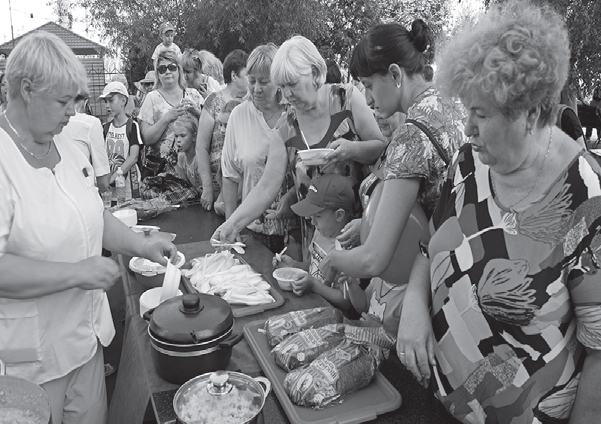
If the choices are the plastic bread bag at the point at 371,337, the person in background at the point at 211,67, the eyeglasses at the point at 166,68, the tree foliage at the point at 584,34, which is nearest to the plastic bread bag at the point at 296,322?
the plastic bread bag at the point at 371,337

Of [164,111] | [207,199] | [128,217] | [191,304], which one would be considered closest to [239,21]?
[164,111]

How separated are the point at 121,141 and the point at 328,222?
10.5 ft

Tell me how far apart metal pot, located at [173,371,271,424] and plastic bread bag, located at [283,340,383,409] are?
0.64 ft

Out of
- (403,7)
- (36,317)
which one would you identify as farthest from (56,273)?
(403,7)

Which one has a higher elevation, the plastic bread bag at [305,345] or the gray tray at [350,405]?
the plastic bread bag at [305,345]

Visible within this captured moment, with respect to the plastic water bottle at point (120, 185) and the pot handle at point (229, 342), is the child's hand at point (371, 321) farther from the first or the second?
the plastic water bottle at point (120, 185)

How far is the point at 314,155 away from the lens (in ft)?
8.22

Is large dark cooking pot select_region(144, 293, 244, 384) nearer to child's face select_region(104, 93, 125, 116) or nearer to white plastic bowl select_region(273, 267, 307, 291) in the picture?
white plastic bowl select_region(273, 267, 307, 291)

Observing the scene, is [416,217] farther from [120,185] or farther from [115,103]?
[115,103]

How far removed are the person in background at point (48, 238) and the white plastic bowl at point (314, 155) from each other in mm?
1003

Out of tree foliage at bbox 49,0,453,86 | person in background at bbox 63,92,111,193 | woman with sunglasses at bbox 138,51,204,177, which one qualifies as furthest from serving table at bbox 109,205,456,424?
tree foliage at bbox 49,0,453,86

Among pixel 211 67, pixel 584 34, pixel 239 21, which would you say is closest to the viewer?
pixel 211 67

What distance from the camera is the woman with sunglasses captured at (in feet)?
14.9

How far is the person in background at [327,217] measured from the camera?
2.38m
